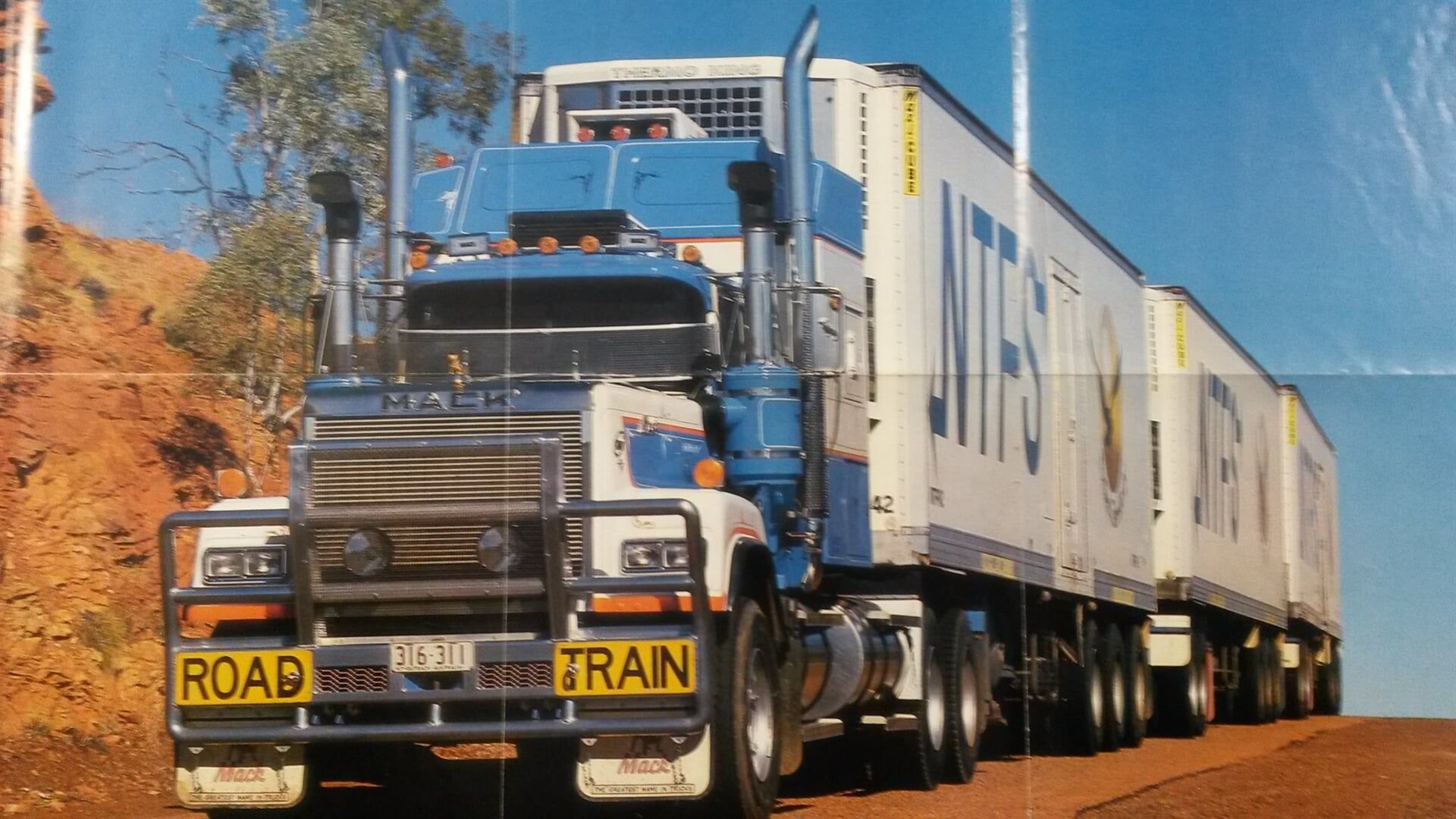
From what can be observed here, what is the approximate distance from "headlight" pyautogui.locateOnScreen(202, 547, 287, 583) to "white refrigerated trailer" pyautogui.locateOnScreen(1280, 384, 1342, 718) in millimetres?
5604

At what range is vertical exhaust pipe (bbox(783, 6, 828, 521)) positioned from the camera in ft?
33.1

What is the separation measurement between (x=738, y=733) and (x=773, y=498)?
1628mm

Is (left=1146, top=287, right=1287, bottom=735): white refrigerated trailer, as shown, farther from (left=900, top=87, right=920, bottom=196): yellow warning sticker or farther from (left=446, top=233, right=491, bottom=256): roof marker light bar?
(left=446, top=233, right=491, bottom=256): roof marker light bar

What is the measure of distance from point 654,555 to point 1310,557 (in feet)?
32.0

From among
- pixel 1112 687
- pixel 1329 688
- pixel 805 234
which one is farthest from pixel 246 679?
pixel 1329 688

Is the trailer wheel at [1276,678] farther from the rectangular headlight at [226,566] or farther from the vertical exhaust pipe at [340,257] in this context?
the rectangular headlight at [226,566]

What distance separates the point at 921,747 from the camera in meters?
12.8

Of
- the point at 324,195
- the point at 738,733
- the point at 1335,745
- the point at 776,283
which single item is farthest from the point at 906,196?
the point at 1335,745

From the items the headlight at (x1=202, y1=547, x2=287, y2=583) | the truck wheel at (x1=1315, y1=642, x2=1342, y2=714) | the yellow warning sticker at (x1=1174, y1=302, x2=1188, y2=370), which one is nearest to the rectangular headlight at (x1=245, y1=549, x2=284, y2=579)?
the headlight at (x1=202, y1=547, x2=287, y2=583)

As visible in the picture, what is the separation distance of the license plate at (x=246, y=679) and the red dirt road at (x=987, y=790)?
0.94 metres

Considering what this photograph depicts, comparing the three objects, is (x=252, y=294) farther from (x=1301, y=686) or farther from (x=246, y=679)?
(x=1301, y=686)

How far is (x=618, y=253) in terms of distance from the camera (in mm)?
9844

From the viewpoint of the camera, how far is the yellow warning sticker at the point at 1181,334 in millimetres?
13538

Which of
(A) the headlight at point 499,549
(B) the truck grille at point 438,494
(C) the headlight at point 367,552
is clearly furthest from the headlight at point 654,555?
(C) the headlight at point 367,552
